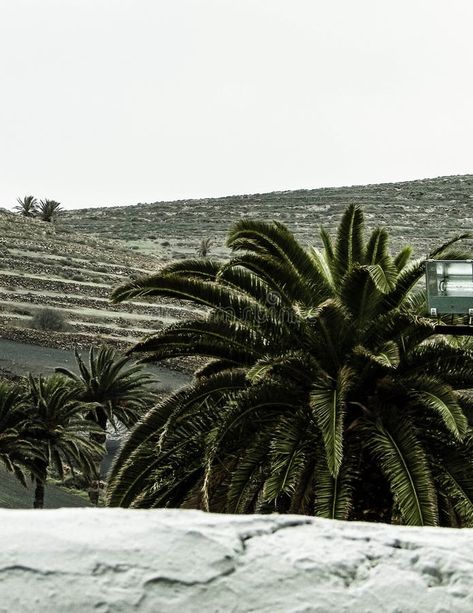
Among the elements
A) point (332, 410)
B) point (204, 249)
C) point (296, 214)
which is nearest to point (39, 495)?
point (332, 410)

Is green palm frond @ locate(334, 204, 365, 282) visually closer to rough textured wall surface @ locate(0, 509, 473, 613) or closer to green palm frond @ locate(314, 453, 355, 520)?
green palm frond @ locate(314, 453, 355, 520)

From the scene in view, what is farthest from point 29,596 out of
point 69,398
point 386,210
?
point 386,210

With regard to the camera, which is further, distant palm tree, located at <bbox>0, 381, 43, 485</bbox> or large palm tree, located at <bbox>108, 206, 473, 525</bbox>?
distant palm tree, located at <bbox>0, 381, 43, 485</bbox>

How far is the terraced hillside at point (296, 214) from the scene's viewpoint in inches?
3155

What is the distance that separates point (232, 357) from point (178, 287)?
1.26 m

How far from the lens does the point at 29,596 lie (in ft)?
7.75

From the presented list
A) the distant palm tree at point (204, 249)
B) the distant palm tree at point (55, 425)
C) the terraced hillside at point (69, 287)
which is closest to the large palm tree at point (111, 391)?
the distant palm tree at point (55, 425)

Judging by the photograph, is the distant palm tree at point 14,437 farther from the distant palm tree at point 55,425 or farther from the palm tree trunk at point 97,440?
the palm tree trunk at point 97,440

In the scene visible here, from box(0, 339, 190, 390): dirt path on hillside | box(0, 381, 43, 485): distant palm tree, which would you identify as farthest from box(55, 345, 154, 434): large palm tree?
box(0, 339, 190, 390): dirt path on hillside

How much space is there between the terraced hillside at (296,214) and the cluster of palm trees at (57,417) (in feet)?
→ 122

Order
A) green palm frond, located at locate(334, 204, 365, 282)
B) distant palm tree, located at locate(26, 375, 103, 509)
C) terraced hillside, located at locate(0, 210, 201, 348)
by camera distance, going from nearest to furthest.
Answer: green palm frond, located at locate(334, 204, 365, 282) → distant palm tree, located at locate(26, 375, 103, 509) → terraced hillside, located at locate(0, 210, 201, 348)

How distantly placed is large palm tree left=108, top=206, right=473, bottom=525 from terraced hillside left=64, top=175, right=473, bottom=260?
59643 mm

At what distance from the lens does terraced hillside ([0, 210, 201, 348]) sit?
5431 cm

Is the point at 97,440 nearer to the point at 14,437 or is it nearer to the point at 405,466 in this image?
the point at 14,437
